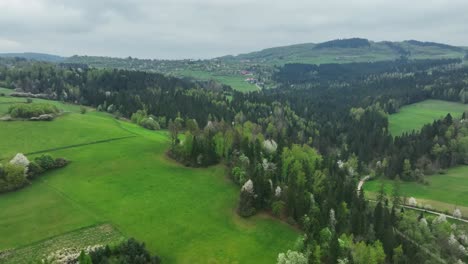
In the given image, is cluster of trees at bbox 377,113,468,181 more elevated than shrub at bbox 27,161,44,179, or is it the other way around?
shrub at bbox 27,161,44,179

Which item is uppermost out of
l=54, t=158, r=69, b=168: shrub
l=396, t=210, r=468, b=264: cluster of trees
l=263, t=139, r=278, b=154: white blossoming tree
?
l=54, t=158, r=69, b=168: shrub

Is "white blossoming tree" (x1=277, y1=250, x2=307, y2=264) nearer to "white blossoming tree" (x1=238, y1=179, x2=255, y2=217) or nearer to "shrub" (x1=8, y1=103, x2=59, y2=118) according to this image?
"white blossoming tree" (x1=238, y1=179, x2=255, y2=217)

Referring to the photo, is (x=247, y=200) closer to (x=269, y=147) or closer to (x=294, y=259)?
(x=294, y=259)

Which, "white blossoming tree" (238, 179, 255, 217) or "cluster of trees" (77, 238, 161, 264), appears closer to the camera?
"cluster of trees" (77, 238, 161, 264)

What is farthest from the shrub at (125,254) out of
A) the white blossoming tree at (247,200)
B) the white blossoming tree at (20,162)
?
the white blossoming tree at (20,162)

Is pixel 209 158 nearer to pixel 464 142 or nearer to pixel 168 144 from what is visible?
pixel 168 144

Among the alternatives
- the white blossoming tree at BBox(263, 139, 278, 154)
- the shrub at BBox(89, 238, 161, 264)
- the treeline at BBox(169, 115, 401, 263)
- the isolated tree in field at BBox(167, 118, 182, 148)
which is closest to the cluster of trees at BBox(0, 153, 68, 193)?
the isolated tree in field at BBox(167, 118, 182, 148)

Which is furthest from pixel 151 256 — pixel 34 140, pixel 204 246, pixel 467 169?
pixel 467 169
